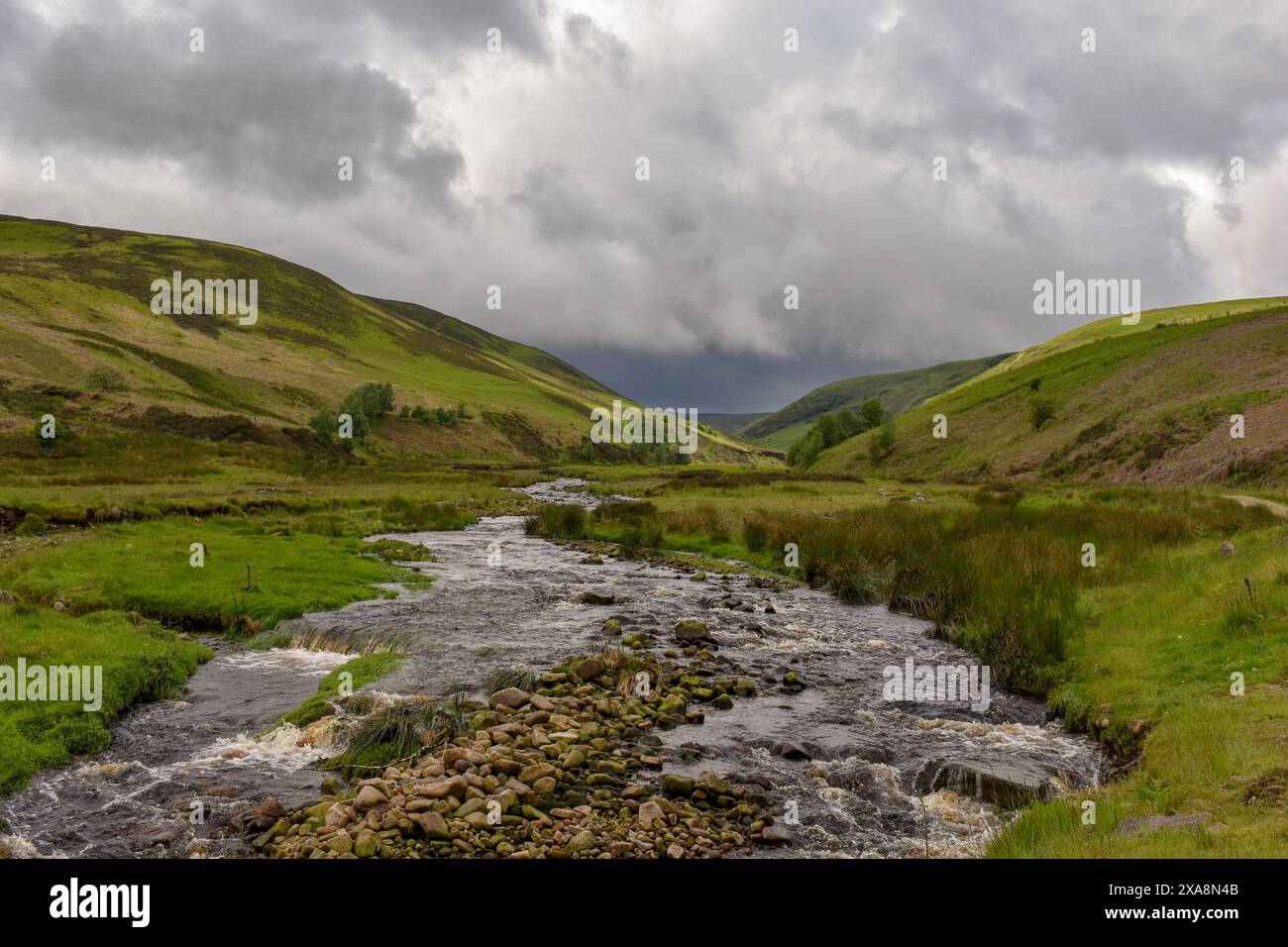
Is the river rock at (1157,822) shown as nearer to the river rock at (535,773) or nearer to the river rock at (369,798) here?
the river rock at (535,773)

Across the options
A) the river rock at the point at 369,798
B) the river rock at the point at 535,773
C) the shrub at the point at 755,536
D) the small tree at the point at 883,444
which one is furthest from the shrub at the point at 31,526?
the small tree at the point at 883,444

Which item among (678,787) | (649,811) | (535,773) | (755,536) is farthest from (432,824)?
(755,536)

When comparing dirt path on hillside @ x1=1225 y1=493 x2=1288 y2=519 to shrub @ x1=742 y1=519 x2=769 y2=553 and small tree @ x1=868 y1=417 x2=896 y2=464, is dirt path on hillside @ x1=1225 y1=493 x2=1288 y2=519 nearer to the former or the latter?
shrub @ x1=742 y1=519 x2=769 y2=553

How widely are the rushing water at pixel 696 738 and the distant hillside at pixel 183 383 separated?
48518mm

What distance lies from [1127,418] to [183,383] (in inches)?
4921

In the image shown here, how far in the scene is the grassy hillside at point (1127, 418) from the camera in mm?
Result: 55594

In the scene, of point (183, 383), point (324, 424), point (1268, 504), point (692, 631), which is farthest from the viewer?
point (183, 383)

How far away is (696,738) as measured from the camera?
493 inches

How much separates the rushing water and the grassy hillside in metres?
45.2

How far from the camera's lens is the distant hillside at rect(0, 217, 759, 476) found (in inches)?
2692

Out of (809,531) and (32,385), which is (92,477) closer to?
(32,385)

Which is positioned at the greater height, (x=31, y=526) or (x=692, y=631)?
(x=31, y=526)

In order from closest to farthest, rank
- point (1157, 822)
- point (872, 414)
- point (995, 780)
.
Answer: point (1157, 822) → point (995, 780) → point (872, 414)

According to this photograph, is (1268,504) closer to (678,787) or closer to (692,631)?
(692,631)
